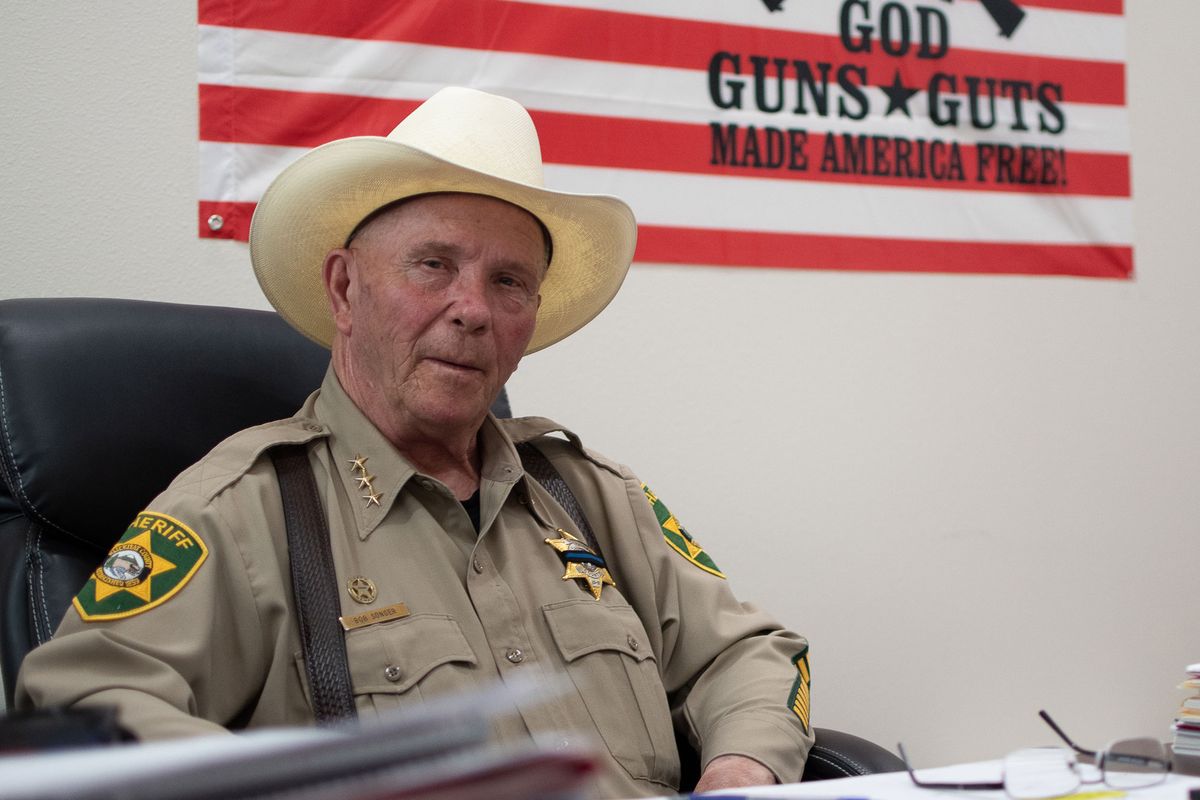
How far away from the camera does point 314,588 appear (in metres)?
1.22

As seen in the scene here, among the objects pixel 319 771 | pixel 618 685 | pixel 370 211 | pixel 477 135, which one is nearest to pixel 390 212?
pixel 370 211

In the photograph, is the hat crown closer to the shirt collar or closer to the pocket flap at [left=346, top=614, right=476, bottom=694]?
the shirt collar

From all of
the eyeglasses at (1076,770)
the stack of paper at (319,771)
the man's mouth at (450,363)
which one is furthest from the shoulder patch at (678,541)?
the stack of paper at (319,771)

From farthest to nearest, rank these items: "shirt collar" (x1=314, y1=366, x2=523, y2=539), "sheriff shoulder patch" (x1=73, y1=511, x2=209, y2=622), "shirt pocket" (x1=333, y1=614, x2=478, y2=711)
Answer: "shirt collar" (x1=314, y1=366, x2=523, y2=539), "shirt pocket" (x1=333, y1=614, x2=478, y2=711), "sheriff shoulder patch" (x1=73, y1=511, x2=209, y2=622)

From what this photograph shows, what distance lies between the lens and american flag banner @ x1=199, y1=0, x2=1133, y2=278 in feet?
6.18

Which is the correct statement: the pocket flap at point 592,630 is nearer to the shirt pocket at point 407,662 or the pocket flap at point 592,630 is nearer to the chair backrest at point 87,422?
the shirt pocket at point 407,662

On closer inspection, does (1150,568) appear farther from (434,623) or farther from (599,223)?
(434,623)

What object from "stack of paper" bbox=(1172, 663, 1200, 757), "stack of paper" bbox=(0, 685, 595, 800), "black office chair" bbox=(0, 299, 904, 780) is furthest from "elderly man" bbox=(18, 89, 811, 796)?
"stack of paper" bbox=(0, 685, 595, 800)

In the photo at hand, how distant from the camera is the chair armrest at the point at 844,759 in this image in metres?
1.26

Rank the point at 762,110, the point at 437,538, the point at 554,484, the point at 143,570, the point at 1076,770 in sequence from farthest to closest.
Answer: the point at 762,110 < the point at 554,484 < the point at 437,538 < the point at 143,570 < the point at 1076,770

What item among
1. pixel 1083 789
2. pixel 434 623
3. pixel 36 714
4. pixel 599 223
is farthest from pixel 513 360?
pixel 36 714

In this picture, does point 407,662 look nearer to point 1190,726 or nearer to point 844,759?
point 844,759

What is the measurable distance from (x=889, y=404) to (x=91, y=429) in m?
1.53

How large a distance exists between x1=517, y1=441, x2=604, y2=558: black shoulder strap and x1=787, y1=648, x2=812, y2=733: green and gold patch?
0.98ft
